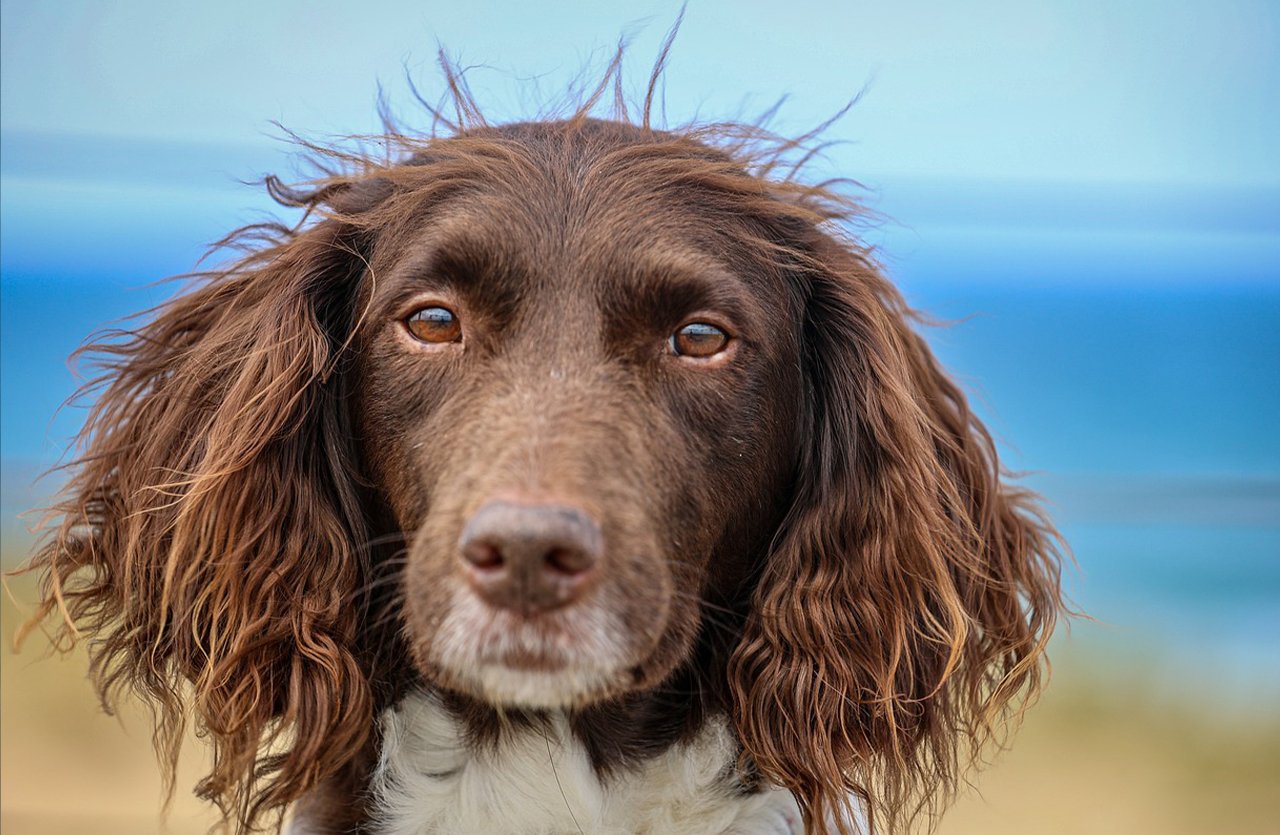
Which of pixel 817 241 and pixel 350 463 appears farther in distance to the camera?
pixel 817 241

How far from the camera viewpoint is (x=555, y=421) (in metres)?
2.42

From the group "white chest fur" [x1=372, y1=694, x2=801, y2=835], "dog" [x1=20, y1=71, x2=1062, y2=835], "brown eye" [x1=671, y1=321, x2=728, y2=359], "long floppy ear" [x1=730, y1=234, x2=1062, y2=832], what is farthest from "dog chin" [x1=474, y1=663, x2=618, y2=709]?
"brown eye" [x1=671, y1=321, x2=728, y2=359]

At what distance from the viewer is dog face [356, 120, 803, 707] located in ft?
7.34

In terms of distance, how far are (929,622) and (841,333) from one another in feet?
2.40

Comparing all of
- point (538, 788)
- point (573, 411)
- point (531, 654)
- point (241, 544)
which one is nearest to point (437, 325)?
point (573, 411)

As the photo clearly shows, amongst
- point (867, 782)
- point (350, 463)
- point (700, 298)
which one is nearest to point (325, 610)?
point (350, 463)

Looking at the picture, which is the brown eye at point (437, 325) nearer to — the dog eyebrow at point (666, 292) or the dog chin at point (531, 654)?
the dog eyebrow at point (666, 292)

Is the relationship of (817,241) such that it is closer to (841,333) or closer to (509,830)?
(841,333)

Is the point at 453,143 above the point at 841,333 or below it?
above

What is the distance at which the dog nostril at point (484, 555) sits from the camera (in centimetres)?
214

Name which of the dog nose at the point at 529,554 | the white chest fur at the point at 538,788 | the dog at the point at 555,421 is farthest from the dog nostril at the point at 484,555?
the white chest fur at the point at 538,788

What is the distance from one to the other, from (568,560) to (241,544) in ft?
3.28

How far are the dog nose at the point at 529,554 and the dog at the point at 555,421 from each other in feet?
0.92

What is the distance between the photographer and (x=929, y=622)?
2914 mm
